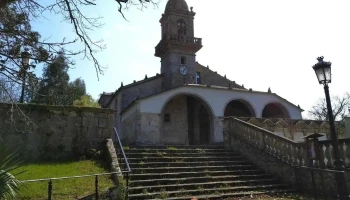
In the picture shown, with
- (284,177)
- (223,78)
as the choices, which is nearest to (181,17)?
(223,78)

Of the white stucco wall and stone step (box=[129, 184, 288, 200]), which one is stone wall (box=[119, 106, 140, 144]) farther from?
stone step (box=[129, 184, 288, 200])

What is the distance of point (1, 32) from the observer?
18.8ft

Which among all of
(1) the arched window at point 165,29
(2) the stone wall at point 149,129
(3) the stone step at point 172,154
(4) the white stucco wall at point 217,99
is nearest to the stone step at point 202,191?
(3) the stone step at point 172,154

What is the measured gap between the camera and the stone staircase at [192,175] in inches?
354

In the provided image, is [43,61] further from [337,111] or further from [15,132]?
[337,111]

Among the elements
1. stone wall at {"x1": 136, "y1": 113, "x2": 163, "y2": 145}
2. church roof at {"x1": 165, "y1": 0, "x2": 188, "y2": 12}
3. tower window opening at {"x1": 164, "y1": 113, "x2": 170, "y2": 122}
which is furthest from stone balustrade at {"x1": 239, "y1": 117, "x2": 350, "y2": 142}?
church roof at {"x1": 165, "y1": 0, "x2": 188, "y2": 12}

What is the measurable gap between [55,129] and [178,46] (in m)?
23.3

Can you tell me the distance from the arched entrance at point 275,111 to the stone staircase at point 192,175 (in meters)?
17.5

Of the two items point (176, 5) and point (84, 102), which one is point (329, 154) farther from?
point (176, 5)

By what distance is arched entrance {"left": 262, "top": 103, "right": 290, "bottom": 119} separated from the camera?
29.0 metres

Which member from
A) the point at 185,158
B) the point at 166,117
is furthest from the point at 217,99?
the point at 185,158

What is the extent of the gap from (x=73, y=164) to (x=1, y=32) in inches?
216

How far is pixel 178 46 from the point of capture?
32.8 m

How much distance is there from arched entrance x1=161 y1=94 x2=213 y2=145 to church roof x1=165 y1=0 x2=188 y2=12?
1063 centimetres
